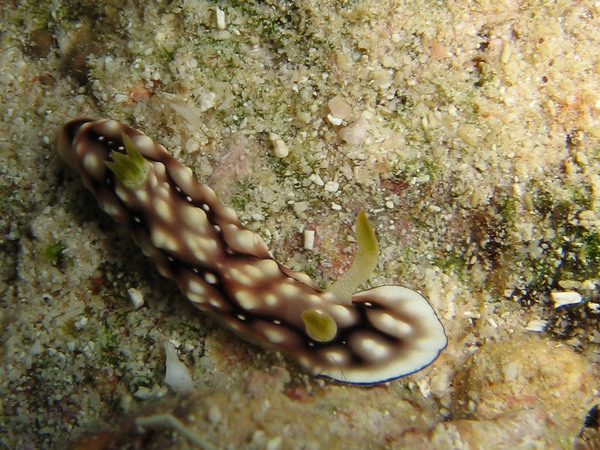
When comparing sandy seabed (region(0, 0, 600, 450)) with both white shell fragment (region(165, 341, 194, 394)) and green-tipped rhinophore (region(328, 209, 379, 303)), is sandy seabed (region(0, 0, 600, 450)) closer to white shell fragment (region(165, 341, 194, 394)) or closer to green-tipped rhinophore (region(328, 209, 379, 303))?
white shell fragment (region(165, 341, 194, 394))

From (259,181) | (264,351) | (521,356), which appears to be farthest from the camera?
(259,181)

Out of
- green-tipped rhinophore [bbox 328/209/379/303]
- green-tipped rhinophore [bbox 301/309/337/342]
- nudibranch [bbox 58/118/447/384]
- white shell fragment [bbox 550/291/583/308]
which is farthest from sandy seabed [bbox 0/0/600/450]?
green-tipped rhinophore [bbox 301/309/337/342]

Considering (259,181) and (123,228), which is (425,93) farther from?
(123,228)

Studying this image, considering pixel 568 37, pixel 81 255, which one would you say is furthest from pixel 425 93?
pixel 81 255

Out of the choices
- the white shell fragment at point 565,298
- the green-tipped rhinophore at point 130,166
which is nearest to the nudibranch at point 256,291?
the green-tipped rhinophore at point 130,166

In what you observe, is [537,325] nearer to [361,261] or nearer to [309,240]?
[361,261]

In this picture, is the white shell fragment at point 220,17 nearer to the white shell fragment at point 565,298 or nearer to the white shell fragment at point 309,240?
the white shell fragment at point 309,240
